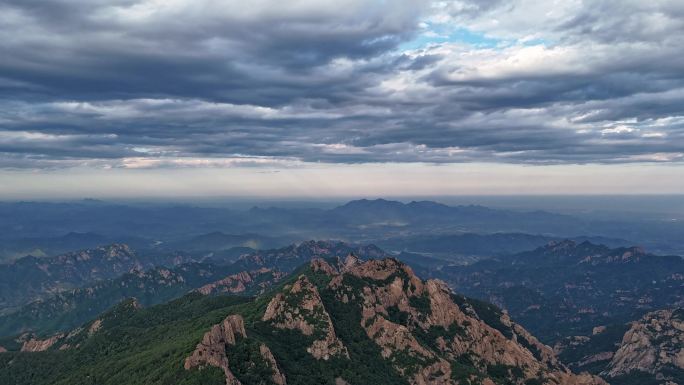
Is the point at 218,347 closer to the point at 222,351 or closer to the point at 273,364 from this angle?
the point at 222,351

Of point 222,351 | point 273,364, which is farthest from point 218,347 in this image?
point 273,364

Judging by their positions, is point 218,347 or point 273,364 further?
point 273,364

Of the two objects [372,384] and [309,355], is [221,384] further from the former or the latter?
[372,384]

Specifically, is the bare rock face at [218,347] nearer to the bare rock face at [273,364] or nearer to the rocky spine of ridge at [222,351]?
the rocky spine of ridge at [222,351]

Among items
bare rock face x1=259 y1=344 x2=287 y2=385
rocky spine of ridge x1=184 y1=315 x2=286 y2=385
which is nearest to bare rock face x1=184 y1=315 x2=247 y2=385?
rocky spine of ridge x1=184 y1=315 x2=286 y2=385

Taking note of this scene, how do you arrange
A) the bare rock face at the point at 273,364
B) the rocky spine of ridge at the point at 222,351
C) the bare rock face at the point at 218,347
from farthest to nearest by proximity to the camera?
the bare rock face at the point at 273,364, the rocky spine of ridge at the point at 222,351, the bare rock face at the point at 218,347

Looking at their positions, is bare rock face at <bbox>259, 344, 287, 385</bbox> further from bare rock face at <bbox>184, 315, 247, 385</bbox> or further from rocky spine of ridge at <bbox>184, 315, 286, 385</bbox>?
bare rock face at <bbox>184, 315, 247, 385</bbox>

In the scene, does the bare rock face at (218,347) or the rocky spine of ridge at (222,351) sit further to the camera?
the rocky spine of ridge at (222,351)

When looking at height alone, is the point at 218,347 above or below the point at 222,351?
above

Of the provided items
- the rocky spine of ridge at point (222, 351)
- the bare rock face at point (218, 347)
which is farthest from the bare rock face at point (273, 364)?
the bare rock face at point (218, 347)

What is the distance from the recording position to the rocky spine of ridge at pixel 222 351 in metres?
151

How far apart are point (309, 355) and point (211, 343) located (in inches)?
1933

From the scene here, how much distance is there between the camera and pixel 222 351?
160m

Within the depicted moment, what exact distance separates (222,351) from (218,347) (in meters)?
1.84
